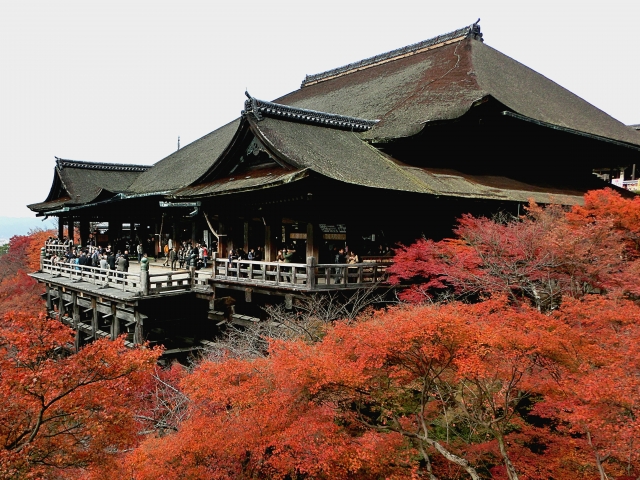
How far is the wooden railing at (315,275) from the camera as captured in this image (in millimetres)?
12352

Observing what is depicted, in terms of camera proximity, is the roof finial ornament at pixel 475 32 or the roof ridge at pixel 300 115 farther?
the roof finial ornament at pixel 475 32

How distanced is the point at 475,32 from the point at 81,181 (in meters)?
25.9

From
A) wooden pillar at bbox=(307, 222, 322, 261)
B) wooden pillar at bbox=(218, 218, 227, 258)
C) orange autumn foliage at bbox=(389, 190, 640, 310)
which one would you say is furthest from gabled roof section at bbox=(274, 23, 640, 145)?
wooden pillar at bbox=(218, 218, 227, 258)

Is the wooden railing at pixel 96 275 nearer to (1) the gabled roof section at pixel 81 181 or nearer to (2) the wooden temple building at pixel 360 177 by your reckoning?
(2) the wooden temple building at pixel 360 177

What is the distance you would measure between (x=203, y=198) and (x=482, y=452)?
37.4 feet

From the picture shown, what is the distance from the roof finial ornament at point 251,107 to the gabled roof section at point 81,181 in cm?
1647

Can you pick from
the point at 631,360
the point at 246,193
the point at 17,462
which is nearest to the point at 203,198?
the point at 246,193

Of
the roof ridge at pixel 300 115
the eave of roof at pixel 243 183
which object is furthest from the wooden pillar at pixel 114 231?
the roof ridge at pixel 300 115

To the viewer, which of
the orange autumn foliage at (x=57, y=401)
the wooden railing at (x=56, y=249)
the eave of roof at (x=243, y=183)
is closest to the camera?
the orange autumn foliage at (x=57, y=401)

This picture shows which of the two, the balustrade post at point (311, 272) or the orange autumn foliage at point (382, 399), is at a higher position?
the balustrade post at point (311, 272)

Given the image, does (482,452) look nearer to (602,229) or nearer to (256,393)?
(256,393)

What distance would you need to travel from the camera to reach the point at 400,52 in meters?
28.7

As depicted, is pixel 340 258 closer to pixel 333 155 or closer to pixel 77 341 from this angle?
pixel 333 155

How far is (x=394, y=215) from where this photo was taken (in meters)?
15.7
